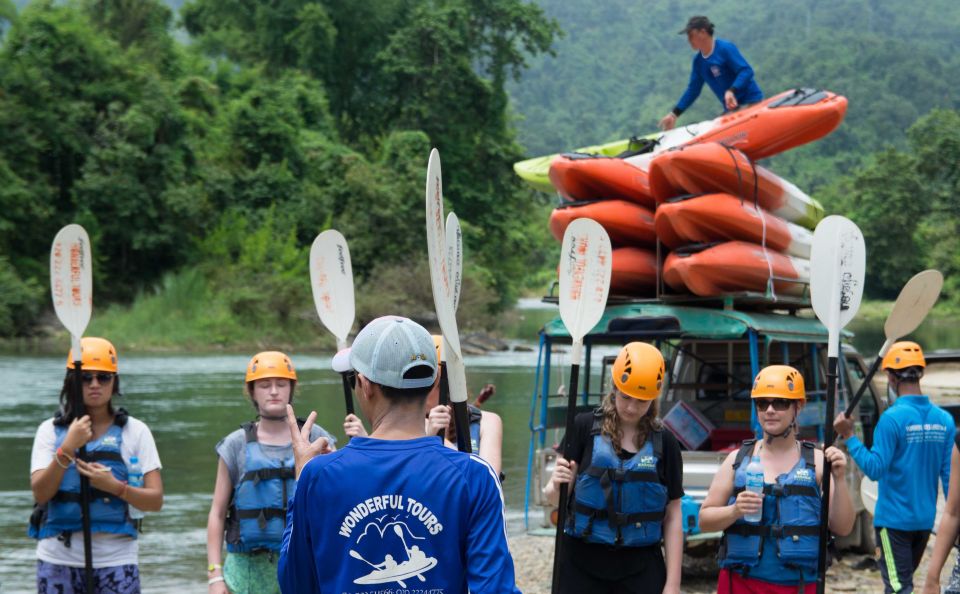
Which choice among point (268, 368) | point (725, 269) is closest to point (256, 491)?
point (268, 368)

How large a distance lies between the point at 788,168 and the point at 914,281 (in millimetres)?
109027

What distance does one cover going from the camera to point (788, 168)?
363 ft

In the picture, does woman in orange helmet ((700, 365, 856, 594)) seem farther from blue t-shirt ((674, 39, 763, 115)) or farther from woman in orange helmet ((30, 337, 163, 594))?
blue t-shirt ((674, 39, 763, 115))

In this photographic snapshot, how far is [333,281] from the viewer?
5.05 metres

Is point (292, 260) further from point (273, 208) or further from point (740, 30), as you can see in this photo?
point (740, 30)

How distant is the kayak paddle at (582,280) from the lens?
479cm

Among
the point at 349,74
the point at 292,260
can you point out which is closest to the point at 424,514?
the point at 292,260

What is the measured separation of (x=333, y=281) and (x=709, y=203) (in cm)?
382

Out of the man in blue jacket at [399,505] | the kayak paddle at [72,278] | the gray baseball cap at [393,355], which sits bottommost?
the man in blue jacket at [399,505]

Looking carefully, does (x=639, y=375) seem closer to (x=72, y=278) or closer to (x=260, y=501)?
(x=260, y=501)

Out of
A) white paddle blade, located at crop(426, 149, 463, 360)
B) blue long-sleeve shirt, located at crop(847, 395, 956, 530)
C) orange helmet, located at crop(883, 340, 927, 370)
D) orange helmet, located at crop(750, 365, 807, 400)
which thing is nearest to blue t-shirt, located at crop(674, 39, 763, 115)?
orange helmet, located at crop(883, 340, 927, 370)

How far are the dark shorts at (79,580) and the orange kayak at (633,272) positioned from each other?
15.0ft

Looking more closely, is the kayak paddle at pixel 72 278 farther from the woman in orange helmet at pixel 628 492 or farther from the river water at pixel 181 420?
the river water at pixel 181 420

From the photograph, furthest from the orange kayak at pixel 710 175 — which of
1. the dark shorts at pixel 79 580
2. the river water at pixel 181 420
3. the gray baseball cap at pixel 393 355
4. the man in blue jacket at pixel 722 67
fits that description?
the gray baseball cap at pixel 393 355
